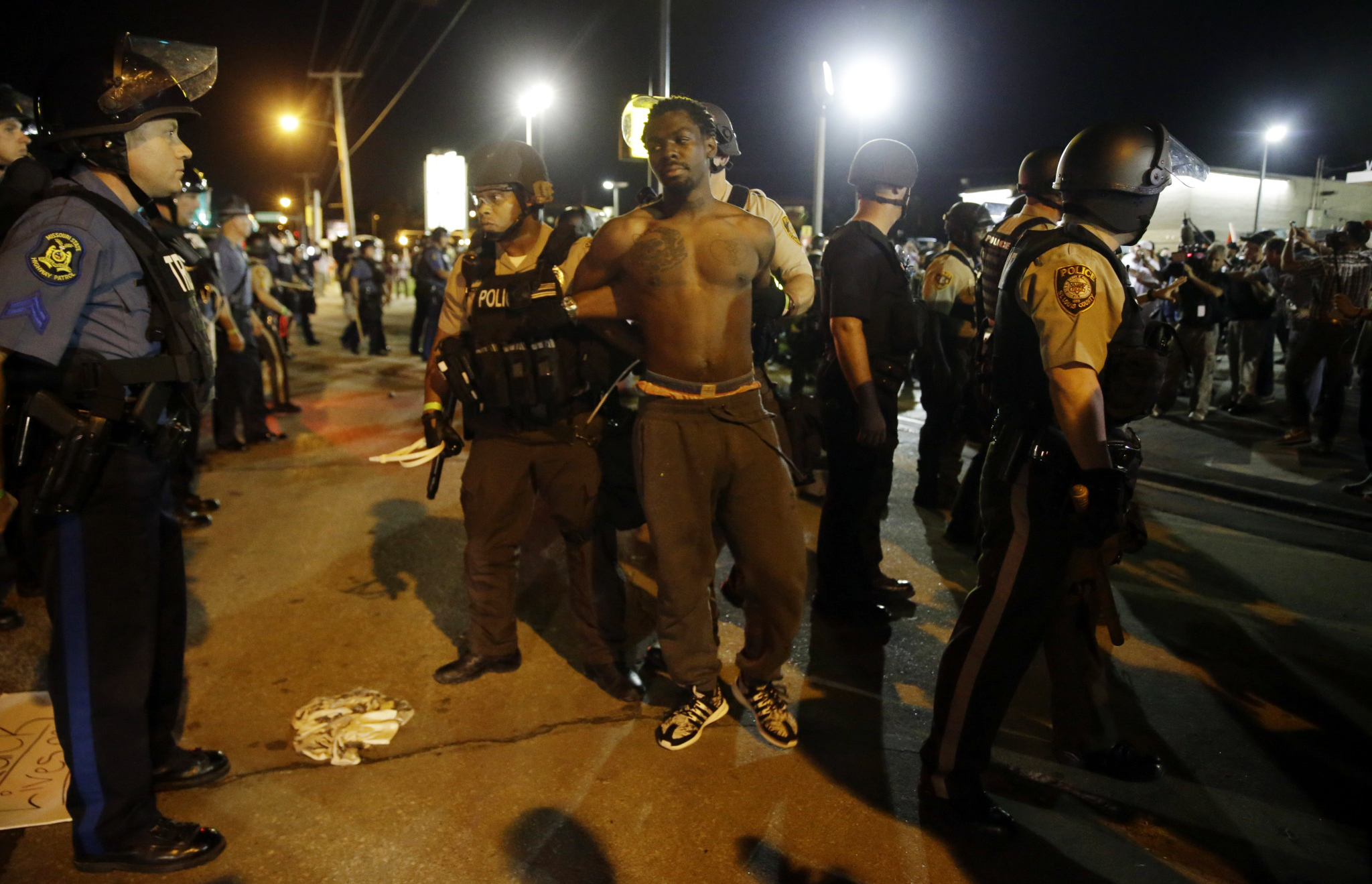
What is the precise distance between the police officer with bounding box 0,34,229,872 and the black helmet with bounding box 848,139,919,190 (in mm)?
2806

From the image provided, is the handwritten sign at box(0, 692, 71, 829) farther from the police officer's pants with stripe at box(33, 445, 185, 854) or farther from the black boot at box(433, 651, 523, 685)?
the black boot at box(433, 651, 523, 685)

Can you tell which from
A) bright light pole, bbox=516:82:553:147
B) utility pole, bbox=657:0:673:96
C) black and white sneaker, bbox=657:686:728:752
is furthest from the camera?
bright light pole, bbox=516:82:553:147

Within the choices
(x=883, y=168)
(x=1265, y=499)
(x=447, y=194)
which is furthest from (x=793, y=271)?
(x=447, y=194)

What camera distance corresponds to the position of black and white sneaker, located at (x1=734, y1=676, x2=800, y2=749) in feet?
10.3

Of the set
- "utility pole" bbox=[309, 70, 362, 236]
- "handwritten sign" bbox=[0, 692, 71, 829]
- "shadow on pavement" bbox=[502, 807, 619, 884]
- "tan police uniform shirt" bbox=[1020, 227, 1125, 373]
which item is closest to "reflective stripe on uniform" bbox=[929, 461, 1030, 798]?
"tan police uniform shirt" bbox=[1020, 227, 1125, 373]

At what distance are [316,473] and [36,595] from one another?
2654 mm

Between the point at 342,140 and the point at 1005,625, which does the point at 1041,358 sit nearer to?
the point at 1005,625

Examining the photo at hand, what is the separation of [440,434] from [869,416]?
191 cm

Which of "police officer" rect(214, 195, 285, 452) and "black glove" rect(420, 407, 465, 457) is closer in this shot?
"black glove" rect(420, 407, 465, 457)

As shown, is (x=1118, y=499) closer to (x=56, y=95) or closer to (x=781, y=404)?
(x=781, y=404)

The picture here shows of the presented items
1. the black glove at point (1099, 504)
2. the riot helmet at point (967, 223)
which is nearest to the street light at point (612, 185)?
the riot helmet at point (967, 223)

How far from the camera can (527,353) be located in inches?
126

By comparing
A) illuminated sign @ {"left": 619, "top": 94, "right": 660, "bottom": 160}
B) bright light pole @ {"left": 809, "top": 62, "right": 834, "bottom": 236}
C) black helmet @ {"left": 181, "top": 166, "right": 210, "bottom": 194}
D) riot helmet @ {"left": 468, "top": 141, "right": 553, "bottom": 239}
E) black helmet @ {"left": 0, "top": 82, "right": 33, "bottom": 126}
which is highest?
bright light pole @ {"left": 809, "top": 62, "right": 834, "bottom": 236}

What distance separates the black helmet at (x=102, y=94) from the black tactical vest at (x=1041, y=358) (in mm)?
2662
